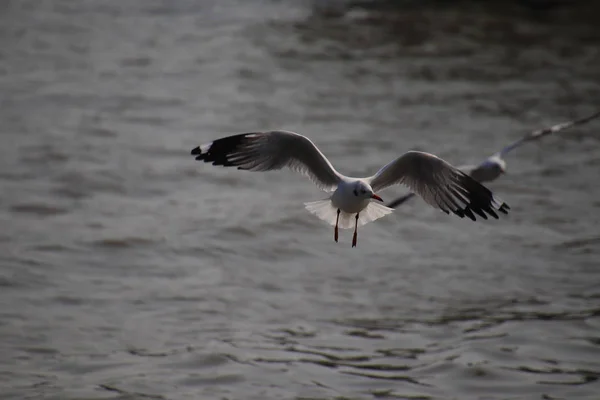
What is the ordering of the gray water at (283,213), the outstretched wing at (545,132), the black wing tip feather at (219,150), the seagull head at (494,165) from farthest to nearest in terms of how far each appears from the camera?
the seagull head at (494,165), the outstretched wing at (545,132), the gray water at (283,213), the black wing tip feather at (219,150)

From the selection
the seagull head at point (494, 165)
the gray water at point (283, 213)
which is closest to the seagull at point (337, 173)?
the gray water at point (283, 213)

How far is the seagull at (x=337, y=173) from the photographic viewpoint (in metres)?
7.14

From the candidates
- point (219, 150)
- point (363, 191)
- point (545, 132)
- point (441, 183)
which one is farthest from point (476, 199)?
point (545, 132)

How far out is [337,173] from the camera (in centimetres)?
727

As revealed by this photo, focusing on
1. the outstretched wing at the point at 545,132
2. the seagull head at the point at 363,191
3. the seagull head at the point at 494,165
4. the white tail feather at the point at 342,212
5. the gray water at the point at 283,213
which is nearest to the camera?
the seagull head at the point at 363,191

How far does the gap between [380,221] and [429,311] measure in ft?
7.73

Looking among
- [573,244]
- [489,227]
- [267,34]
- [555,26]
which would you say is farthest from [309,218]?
[555,26]

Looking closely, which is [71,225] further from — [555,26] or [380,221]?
[555,26]

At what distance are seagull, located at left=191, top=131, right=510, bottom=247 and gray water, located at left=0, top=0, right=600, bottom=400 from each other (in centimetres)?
195

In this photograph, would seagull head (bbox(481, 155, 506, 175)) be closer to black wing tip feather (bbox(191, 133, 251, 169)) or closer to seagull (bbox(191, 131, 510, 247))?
seagull (bbox(191, 131, 510, 247))

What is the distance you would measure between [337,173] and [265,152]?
47 cm

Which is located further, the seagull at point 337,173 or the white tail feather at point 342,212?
the white tail feather at point 342,212

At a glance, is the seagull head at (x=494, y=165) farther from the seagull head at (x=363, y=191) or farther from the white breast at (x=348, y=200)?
the seagull head at (x=363, y=191)

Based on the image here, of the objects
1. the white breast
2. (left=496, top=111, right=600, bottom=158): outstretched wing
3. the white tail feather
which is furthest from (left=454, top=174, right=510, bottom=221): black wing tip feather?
(left=496, top=111, right=600, bottom=158): outstretched wing
